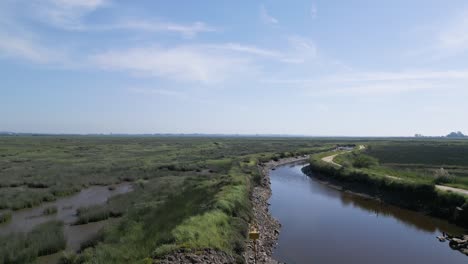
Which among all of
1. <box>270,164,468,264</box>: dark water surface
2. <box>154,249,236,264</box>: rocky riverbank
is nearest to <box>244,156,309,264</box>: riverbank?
<box>270,164,468,264</box>: dark water surface

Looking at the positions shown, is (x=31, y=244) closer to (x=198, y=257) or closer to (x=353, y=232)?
(x=198, y=257)

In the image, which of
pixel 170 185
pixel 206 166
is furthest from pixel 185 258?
pixel 206 166

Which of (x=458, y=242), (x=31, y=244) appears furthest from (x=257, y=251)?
(x=458, y=242)

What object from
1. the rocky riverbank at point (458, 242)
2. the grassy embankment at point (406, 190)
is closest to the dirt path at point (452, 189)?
the grassy embankment at point (406, 190)

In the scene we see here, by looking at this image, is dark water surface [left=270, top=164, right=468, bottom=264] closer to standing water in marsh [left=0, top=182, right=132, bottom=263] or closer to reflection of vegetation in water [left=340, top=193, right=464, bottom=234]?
reflection of vegetation in water [left=340, top=193, right=464, bottom=234]

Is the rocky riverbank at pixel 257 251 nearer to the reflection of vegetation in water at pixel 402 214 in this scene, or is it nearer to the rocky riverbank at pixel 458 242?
the reflection of vegetation in water at pixel 402 214
